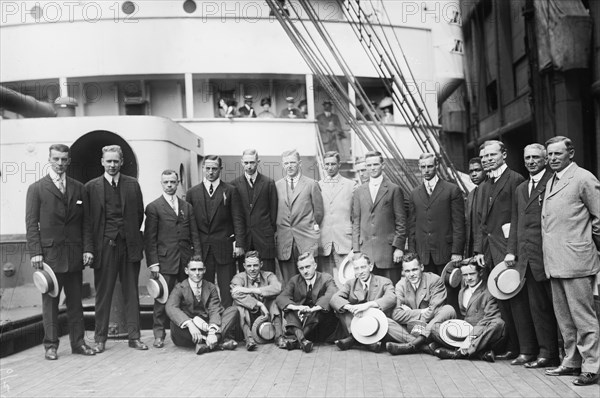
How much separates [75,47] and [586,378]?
33.2 feet

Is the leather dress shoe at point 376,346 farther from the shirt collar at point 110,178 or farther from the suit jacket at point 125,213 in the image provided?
the shirt collar at point 110,178

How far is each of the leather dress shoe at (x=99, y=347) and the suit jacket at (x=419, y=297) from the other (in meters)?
2.48

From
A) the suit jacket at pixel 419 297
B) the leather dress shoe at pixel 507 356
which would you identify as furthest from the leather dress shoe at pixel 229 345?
the leather dress shoe at pixel 507 356

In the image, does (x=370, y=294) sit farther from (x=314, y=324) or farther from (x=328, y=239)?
(x=328, y=239)

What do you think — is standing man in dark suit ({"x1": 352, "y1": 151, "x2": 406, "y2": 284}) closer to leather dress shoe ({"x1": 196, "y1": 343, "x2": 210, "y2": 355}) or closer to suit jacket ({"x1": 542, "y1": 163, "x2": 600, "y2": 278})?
leather dress shoe ({"x1": 196, "y1": 343, "x2": 210, "y2": 355})

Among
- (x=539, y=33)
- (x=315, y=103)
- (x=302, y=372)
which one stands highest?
(x=539, y=33)

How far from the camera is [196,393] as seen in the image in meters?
4.23

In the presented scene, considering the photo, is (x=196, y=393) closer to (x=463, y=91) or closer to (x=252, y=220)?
(x=252, y=220)

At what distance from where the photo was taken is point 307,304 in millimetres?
5863

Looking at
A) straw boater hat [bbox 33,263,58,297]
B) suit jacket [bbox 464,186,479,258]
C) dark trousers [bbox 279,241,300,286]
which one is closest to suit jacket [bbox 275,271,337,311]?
dark trousers [bbox 279,241,300,286]

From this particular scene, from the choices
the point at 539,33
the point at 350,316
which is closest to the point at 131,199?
the point at 350,316

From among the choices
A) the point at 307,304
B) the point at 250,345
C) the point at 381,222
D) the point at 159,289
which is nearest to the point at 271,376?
the point at 250,345

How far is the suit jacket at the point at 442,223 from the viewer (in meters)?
5.76

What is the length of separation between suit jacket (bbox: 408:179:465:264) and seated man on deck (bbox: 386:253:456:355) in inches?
8.3
